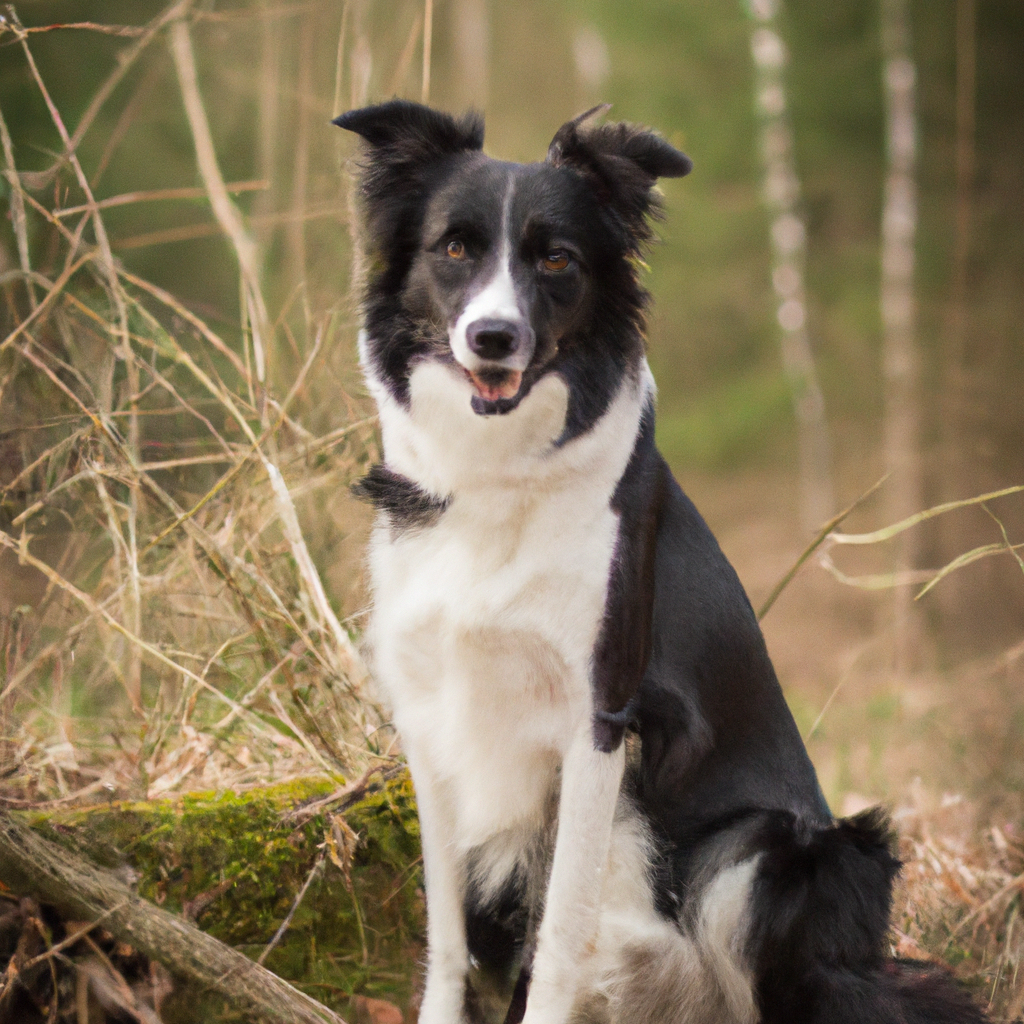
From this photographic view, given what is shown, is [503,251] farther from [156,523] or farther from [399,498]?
[156,523]

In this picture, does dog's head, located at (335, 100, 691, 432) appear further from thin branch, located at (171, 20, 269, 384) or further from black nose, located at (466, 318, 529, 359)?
thin branch, located at (171, 20, 269, 384)

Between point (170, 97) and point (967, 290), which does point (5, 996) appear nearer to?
point (170, 97)

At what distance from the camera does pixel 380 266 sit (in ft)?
8.21

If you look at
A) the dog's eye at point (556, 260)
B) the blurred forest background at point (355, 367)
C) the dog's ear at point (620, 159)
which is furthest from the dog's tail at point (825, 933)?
the dog's ear at point (620, 159)

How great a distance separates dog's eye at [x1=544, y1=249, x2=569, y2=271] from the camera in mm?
2299

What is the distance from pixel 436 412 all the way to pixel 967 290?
33.6 ft

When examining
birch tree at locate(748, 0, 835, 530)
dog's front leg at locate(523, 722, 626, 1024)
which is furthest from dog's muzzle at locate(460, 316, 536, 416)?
birch tree at locate(748, 0, 835, 530)

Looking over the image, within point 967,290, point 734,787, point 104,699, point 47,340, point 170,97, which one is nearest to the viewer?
point 734,787

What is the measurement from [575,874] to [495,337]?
3.88ft

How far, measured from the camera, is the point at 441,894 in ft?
8.37

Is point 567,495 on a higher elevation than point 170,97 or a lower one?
lower

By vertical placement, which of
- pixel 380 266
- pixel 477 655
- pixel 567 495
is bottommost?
pixel 477 655

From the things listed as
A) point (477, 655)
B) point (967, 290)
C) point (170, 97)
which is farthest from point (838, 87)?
point (477, 655)

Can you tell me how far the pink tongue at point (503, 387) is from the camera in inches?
88.1
